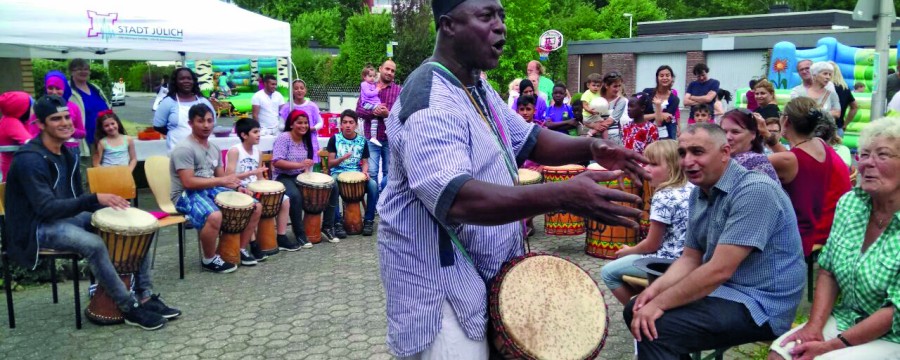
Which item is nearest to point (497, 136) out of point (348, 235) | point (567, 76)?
point (348, 235)

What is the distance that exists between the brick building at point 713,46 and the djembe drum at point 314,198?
20.2 metres

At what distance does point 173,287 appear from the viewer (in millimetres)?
6391

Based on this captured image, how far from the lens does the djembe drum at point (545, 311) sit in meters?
2.08

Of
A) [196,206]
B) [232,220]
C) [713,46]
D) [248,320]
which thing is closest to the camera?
[248,320]

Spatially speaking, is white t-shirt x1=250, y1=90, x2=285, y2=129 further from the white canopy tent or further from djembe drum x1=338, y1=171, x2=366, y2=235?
djembe drum x1=338, y1=171, x2=366, y2=235

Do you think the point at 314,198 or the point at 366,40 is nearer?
the point at 314,198

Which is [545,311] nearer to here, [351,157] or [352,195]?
[352,195]

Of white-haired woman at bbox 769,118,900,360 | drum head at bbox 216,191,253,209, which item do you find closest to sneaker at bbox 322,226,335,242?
drum head at bbox 216,191,253,209

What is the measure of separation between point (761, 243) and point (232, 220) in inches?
199

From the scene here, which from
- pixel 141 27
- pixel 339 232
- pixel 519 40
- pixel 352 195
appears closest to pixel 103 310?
Answer: pixel 339 232

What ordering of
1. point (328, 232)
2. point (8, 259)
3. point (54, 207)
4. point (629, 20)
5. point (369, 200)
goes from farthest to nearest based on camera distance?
point (629, 20), point (369, 200), point (328, 232), point (8, 259), point (54, 207)

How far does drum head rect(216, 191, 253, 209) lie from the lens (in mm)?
6715

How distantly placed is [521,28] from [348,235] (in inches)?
957

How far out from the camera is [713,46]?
28625 millimetres
